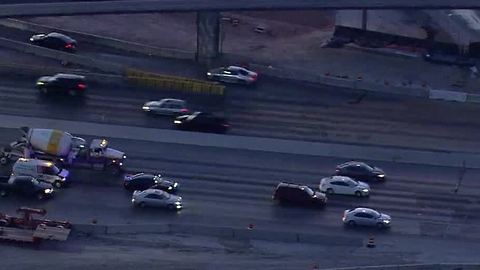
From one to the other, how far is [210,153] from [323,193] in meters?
4.03

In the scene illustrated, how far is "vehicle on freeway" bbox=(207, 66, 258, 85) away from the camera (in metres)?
41.5

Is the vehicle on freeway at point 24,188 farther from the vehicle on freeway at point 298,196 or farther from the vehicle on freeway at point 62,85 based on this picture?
the vehicle on freeway at point 62,85

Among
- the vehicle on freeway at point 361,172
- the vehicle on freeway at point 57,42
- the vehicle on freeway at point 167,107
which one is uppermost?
the vehicle on freeway at point 57,42

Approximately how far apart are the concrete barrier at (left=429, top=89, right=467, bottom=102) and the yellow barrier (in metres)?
6.00

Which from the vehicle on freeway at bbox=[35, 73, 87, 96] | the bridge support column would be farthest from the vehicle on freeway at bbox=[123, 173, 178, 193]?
the bridge support column

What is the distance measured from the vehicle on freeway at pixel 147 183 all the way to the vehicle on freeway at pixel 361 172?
4.16 meters

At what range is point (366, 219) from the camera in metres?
31.3

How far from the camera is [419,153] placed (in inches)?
1436

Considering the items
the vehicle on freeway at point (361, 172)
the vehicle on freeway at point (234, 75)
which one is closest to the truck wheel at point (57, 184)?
the vehicle on freeway at point (361, 172)

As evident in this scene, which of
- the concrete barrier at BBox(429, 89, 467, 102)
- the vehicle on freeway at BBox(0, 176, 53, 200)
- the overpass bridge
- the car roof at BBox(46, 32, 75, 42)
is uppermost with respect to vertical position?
the overpass bridge

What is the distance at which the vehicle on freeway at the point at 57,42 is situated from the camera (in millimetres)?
44031

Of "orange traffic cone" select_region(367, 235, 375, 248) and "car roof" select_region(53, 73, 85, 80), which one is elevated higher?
"car roof" select_region(53, 73, 85, 80)

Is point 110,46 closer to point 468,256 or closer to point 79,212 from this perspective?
point 79,212

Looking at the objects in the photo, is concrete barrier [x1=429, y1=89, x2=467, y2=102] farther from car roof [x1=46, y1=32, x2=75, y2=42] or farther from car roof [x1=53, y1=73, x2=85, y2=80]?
car roof [x1=46, y1=32, x2=75, y2=42]
